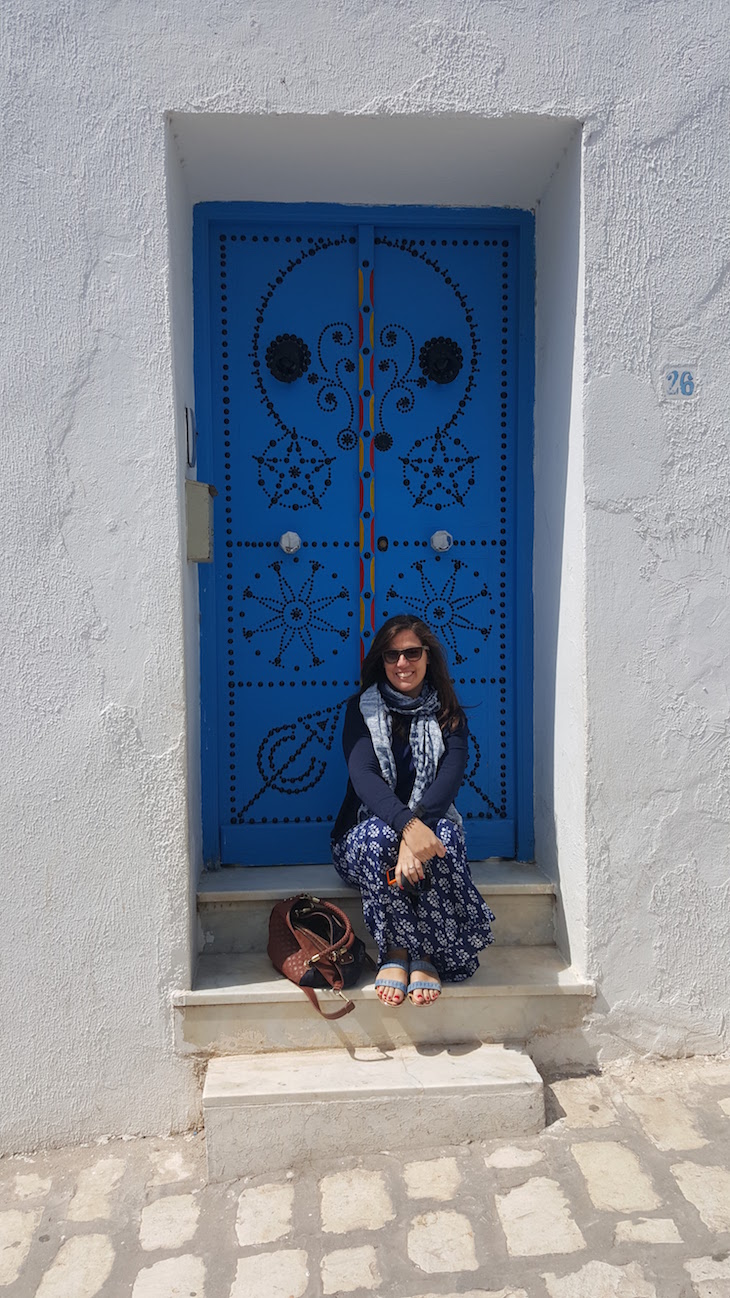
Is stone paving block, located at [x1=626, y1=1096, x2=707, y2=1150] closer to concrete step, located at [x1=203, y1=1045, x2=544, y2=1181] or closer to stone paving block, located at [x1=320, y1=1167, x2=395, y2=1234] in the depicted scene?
concrete step, located at [x1=203, y1=1045, x2=544, y2=1181]

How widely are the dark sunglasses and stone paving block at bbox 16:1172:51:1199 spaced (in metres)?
1.87

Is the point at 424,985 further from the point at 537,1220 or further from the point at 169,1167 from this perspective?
the point at 169,1167

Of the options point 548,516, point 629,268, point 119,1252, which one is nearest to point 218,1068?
point 119,1252

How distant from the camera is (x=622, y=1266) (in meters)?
2.41

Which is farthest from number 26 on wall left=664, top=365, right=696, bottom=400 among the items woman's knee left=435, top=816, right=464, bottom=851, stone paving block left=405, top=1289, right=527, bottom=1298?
stone paving block left=405, top=1289, right=527, bottom=1298

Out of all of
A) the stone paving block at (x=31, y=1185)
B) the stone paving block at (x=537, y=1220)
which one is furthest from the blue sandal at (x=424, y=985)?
the stone paving block at (x=31, y=1185)

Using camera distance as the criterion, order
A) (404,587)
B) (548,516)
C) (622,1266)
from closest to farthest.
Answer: (622,1266) → (548,516) → (404,587)

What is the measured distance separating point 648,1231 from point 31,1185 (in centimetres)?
173

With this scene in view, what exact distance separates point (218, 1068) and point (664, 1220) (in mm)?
1325

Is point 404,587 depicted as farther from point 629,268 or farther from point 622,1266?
point 622,1266

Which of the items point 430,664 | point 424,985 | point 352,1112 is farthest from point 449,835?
point 352,1112

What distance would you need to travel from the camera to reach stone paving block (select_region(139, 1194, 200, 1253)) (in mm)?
2582

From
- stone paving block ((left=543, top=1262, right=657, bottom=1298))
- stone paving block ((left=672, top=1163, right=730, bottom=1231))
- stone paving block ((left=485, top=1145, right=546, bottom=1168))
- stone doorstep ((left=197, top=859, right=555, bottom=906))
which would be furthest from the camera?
stone doorstep ((left=197, top=859, right=555, bottom=906))

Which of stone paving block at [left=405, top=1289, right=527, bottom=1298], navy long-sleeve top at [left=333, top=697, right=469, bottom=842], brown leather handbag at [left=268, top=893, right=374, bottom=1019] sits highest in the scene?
navy long-sleeve top at [left=333, top=697, right=469, bottom=842]
